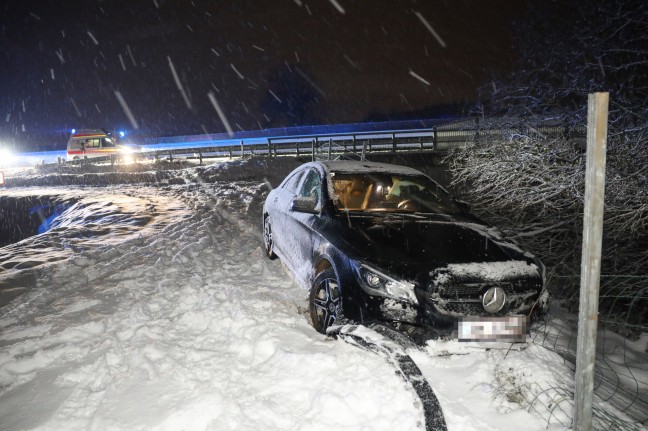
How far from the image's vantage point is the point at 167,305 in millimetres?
4605

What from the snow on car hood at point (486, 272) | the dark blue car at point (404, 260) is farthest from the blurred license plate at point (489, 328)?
the snow on car hood at point (486, 272)

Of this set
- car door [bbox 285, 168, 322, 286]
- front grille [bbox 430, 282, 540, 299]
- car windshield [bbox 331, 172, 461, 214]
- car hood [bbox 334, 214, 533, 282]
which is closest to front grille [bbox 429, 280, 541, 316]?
front grille [bbox 430, 282, 540, 299]

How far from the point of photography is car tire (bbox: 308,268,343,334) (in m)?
3.68

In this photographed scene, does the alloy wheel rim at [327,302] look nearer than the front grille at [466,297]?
No

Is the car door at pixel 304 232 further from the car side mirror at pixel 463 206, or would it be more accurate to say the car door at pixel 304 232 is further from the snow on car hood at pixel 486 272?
the car side mirror at pixel 463 206

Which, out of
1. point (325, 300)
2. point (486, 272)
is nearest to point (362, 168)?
point (325, 300)

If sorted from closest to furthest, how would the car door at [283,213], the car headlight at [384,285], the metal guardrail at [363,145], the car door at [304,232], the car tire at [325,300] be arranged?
the car headlight at [384,285] → the car tire at [325,300] → the car door at [304,232] → the car door at [283,213] → the metal guardrail at [363,145]

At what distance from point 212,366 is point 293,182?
10.9ft

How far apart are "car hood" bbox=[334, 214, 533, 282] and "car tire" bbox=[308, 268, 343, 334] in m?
0.35

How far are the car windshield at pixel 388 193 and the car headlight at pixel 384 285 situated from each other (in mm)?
1571

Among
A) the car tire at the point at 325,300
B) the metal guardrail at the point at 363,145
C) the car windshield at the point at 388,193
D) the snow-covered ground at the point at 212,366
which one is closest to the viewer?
the snow-covered ground at the point at 212,366

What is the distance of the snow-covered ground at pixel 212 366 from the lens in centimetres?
271

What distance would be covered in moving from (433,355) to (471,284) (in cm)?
61

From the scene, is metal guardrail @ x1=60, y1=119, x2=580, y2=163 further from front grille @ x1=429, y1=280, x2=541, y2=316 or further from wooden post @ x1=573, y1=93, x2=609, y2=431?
wooden post @ x1=573, y1=93, x2=609, y2=431
